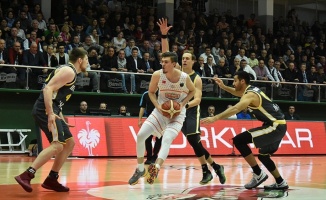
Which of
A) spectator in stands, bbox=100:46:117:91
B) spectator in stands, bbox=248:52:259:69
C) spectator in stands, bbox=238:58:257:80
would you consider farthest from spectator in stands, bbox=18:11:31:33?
spectator in stands, bbox=248:52:259:69

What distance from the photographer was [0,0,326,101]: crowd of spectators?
19.8 meters

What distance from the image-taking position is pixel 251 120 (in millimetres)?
21094

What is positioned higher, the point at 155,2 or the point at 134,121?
the point at 155,2

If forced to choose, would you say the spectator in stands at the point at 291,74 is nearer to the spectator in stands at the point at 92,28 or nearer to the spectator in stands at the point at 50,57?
the spectator in stands at the point at 92,28

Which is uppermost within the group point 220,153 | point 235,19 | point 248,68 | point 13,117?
point 235,19

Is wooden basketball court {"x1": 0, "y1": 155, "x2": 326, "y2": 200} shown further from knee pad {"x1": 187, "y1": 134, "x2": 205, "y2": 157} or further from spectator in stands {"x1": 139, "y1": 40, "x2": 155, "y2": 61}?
spectator in stands {"x1": 139, "y1": 40, "x2": 155, "y2": 61}

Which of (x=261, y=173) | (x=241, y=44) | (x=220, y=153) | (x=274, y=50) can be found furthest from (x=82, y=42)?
(x=261, y=173)

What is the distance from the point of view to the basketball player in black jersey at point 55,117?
8.35m

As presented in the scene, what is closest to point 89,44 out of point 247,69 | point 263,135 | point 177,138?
point 177,138

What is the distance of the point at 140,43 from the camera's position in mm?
23406

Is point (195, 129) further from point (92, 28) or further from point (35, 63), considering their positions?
point (92, 28)

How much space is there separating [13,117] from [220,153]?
6999mm

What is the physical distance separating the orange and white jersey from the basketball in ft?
0.93

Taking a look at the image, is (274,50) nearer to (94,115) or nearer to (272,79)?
(272,79)
